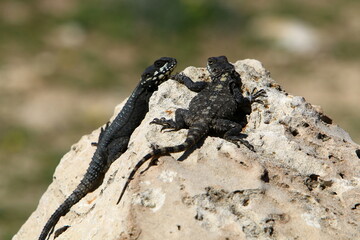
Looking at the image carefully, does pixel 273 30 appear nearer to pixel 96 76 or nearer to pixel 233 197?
pixel 96 76

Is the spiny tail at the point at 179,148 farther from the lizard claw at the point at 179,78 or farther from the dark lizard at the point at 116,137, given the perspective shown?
the dark lizard at the point at 116,137

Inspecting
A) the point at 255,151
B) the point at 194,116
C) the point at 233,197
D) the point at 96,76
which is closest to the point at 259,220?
the point at 233,197

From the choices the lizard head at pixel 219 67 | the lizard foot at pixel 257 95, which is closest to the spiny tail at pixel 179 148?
the lizard foot at pixel 257 95

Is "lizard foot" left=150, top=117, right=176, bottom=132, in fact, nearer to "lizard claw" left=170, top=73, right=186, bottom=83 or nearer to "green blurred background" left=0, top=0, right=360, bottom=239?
"lizard claw" left=170, top=73, right=186, bottom=83

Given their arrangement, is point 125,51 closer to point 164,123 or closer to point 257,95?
point 257,95

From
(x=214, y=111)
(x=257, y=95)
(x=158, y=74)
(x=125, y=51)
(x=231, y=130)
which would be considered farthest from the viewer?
(x=125, y=51)

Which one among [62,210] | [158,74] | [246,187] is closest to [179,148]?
[246,187]
